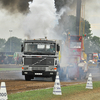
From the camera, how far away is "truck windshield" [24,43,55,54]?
21.4m

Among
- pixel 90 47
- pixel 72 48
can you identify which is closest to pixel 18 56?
pixel 72 48

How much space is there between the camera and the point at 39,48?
21.5m

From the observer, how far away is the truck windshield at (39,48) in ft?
70.2

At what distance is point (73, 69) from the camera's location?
25562 mm

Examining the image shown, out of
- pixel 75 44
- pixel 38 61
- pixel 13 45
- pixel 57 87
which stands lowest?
pixel 57 87

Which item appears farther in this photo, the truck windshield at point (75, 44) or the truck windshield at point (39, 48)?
the truck windshield at point (75, 44)

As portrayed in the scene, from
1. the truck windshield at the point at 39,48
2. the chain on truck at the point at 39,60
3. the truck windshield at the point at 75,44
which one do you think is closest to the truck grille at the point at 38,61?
the chain on truck at the point at 39,60

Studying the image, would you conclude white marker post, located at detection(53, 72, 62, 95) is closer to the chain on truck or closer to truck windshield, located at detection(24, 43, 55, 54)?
the chain on truck

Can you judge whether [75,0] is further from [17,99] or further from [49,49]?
[17,99]

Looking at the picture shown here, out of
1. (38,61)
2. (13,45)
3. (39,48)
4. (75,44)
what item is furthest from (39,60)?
(13,45)

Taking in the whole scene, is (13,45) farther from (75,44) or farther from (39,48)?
(39,48)

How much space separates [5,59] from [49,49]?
152ft

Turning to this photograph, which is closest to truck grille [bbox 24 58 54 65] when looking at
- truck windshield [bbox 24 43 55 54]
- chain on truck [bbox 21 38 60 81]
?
chain on truck [bbox 21 38 60 81]

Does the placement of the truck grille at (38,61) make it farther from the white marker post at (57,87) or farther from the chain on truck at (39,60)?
the white marker post at (57,87)
